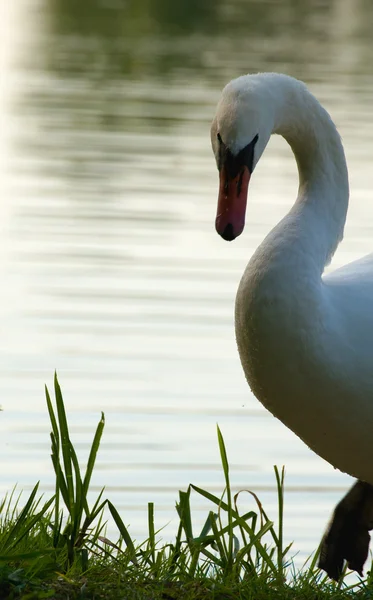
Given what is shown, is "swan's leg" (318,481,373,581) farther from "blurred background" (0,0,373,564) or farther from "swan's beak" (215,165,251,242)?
"swan's beak" (215,165,251,242)

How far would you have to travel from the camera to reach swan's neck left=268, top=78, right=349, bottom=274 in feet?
14.6

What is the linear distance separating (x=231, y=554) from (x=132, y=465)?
261 cm

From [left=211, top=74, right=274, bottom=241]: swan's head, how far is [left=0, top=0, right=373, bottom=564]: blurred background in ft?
8.39

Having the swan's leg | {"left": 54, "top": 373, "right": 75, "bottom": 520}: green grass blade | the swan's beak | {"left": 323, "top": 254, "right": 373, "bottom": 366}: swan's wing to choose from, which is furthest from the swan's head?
the swan's leg

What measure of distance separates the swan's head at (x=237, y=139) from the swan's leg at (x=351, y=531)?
4.98 ft

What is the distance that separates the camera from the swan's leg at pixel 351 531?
526 centimetres

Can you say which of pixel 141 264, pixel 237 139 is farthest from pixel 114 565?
pixel 141 264

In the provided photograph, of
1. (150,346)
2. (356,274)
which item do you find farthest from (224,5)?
(356,274)

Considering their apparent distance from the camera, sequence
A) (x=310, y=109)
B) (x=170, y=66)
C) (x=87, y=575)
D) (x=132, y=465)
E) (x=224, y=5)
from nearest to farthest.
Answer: (x=87, y=575) < (x=310, y=109) < (x=132, y=465) < (x=170, y=66) < (x=224, y=5)

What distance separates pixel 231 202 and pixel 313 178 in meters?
0.59

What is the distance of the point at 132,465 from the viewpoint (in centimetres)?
716

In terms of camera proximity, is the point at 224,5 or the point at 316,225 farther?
A: the point at 224,5

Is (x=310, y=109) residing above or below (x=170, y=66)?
below

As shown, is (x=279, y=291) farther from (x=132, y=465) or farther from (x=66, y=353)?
(x=66, y=353)
